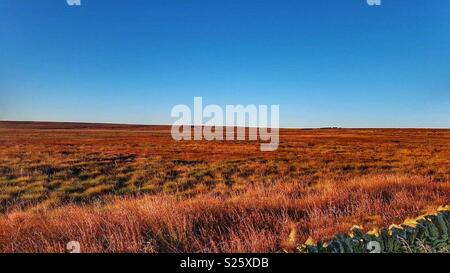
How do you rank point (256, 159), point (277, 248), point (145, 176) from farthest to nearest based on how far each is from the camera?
point (256, 159)
point (145, 176)
point (277, 248)

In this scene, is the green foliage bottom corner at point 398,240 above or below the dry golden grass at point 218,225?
above

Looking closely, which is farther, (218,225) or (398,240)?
A: (218,225)

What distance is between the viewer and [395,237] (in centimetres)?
271

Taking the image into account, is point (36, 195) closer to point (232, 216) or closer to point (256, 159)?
point (232, 216)

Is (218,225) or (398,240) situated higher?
(398,240)

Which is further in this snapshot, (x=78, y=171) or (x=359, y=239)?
(x=78, y=171)

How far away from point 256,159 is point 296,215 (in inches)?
724

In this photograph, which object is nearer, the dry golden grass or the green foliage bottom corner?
the green foliage bottom corner

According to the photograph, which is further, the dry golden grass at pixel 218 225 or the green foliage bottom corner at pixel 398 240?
the dry golden grass at pixel 218 225

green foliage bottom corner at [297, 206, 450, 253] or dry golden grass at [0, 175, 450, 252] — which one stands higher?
green foliage bottom corner at [297, 206, 450, 253]
